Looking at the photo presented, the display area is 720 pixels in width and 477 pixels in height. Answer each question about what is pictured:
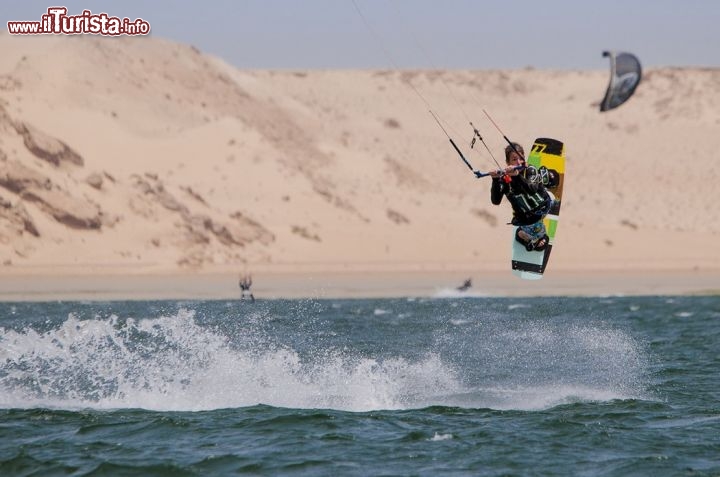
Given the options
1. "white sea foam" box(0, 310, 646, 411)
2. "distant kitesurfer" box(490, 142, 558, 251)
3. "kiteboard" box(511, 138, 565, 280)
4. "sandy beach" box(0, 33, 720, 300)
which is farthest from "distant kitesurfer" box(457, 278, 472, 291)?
"distant kitesurfer" box(490, 142, 558, 251)

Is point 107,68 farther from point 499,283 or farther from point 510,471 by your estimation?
point 510,471

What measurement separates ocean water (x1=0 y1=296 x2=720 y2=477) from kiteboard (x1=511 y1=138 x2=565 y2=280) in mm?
1984

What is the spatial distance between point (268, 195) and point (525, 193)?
41.8 metres

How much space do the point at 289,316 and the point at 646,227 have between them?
1515 inches

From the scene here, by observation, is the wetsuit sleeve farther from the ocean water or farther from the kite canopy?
the kite canopy

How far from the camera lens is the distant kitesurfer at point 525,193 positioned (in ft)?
54.6

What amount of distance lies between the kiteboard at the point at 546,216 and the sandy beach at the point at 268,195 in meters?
22.2

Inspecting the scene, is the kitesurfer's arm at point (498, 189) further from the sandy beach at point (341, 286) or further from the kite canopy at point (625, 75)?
the sandy beach at point (341, 286)

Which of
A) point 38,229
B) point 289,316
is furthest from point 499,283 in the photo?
point 38,229

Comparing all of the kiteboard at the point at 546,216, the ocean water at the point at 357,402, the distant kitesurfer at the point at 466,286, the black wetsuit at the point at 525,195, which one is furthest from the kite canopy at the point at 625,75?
the distant kitesurfer at the point at 466,286

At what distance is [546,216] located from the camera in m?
19.1

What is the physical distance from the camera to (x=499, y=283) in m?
47.8

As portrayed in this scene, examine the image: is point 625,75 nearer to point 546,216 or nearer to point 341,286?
point 546,216

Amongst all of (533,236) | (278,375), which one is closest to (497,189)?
(533,236)
